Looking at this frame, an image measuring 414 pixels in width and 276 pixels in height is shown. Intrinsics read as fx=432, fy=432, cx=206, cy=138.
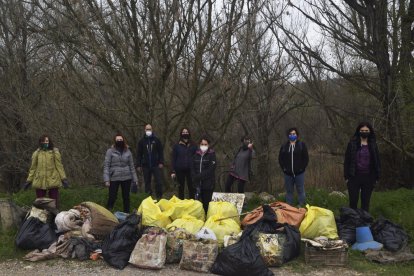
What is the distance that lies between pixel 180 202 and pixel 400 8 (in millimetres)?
7419

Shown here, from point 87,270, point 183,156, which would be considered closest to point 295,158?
point 183,156

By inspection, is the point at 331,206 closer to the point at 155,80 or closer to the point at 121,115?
the point at 155,80

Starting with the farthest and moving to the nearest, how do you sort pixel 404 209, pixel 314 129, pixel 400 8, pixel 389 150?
1. pixel 314 129
2. pixel 389 150
3. pixel 400 8
4. pixel 404 209

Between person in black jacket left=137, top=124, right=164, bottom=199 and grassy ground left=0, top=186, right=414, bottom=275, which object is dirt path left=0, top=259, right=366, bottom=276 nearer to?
grassy ground left=0, top=186, right=414, bottom=275

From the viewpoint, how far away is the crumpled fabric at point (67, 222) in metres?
6.43

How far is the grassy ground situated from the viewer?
553 cm

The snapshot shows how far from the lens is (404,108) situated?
9.61m

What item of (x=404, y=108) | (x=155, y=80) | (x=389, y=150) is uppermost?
(x=155, y=80)

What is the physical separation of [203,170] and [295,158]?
1.63 meters

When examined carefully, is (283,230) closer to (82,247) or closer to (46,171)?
(82,247)

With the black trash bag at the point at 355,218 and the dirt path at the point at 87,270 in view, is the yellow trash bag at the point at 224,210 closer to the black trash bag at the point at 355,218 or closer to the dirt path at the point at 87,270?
the dirt path at the point at 87,270

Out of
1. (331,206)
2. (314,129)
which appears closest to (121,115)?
(331,206)

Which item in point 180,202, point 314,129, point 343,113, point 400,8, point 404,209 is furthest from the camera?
point 314,129

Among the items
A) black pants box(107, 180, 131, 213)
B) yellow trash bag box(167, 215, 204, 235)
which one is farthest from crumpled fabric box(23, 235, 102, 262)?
black pants box(107, 180, 131, 213)
